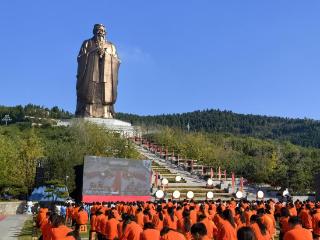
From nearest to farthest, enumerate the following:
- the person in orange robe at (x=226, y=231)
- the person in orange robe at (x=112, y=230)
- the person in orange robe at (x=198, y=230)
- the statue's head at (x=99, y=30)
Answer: the person in orange robe at (x=198, y=230) < the person in orange robe at (x=226, y=231) < the person in orange robe at (x=112, y=230) < the statue's head at (x=99, y=30)

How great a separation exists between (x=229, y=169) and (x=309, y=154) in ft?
47.8

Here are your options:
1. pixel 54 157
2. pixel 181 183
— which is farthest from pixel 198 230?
pixel 181 183

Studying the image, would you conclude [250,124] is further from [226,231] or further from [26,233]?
[226,231]

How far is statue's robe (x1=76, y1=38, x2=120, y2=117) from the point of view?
5228cm

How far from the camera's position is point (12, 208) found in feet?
107

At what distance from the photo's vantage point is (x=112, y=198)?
29062 millimetres

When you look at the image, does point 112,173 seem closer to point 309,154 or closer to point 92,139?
point 92,139

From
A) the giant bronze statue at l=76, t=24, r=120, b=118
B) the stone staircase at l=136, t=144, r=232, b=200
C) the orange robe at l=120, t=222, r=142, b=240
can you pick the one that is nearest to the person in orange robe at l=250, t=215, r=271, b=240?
the orange robe at l=120, t=222, r=142, b=240

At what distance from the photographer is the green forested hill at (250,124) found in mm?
147250

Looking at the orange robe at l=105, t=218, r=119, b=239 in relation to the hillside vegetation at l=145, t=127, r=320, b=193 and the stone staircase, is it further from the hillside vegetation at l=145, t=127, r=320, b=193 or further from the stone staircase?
the hillside vegetation at l=145, t=127, r=320, b=193

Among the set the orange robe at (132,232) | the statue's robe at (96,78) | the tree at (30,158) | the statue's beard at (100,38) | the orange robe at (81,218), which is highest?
the statue's beard at (100,38)

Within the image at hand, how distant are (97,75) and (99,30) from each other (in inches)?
177

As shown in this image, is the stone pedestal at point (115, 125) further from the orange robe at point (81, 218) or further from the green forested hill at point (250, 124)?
the green forested hill at point (250, 124)

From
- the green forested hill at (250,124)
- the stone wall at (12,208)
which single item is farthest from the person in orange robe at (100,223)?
the green forested hill at (250,124)
